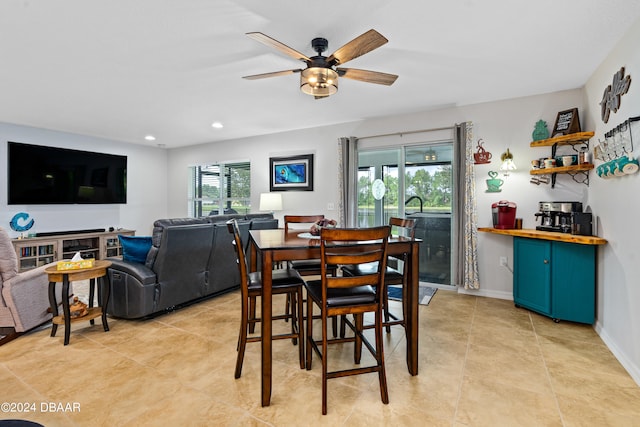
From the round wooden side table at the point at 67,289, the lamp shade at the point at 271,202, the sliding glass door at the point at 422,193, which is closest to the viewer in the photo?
the round wooden side table at the point at 67,289

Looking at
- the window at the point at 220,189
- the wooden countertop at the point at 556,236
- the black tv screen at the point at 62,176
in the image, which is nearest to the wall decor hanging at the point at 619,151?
the wooden countertop at the point at 556,236

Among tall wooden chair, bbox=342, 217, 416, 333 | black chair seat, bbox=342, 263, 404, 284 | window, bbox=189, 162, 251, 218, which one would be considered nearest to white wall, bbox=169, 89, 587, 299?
window, bbox=189, 162, 251, 218

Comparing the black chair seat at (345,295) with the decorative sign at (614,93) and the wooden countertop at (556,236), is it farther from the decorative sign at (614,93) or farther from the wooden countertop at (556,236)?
the decorative sign at (614,93)

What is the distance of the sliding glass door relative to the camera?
4.27m

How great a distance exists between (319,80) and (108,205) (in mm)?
5828

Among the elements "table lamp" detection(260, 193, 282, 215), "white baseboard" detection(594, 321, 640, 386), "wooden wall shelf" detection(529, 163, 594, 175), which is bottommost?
"white baseboard" detection(594, 321, 640, 386)

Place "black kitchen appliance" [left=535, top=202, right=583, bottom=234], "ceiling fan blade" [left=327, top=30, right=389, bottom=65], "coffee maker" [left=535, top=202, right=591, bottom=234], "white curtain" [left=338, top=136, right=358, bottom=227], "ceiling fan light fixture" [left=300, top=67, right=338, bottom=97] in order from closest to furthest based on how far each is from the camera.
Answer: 1. "ceiling fan blade" [left=327, top=30, right=389, bottom=65]
2. "ceiling fan light fixture" [left=300, top=67, right=338, bottom=97]
3. "coffee maker" [left=535, top=202, right=591, bottom=234]
4. "black kitchen appliance" [left=535, top=202, right=583, bottom=234]
5. "white curtain" [left=338, top=136, right=358, bottom=227]

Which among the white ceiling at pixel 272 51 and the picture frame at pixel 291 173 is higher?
the white ceiling at pixel 272 51

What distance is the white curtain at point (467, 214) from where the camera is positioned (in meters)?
3.89

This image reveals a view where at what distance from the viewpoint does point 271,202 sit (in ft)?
17.3

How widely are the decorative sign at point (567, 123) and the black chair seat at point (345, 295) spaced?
3.07 meters

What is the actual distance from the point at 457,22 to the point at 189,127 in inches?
Result: 175

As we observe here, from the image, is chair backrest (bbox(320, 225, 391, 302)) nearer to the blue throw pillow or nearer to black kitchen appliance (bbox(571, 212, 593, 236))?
the blue throw pillow

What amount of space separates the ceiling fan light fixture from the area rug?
8.31 ft
